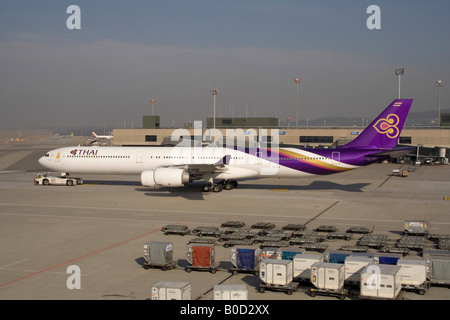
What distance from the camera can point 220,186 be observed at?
151 feet

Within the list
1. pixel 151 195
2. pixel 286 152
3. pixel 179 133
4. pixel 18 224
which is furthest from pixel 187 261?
pixel 179 133

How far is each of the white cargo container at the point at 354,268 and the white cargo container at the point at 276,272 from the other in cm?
227

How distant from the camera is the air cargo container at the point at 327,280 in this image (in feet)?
55.2

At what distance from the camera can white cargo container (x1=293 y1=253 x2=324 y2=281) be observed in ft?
59.9

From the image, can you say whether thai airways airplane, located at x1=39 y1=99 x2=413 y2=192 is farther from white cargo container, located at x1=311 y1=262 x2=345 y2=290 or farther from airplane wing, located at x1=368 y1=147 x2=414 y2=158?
white cargo container, located at x1=311 y1=262 x2=345 y2=290

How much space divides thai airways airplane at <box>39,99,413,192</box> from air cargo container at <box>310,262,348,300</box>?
80.6 feet

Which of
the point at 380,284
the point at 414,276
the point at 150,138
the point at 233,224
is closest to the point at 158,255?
the point at 380,284

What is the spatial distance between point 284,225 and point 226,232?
16.1 ft

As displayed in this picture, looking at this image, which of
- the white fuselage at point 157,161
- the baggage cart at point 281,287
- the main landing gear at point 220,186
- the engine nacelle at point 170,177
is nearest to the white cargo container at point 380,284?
the baggage cart at point 281,287

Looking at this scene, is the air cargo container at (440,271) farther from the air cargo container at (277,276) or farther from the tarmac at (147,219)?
the air cargo container at (277,276)

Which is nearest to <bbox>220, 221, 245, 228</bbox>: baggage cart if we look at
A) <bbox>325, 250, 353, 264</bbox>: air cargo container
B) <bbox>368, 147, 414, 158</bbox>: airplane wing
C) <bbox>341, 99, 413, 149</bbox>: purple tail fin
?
<bbox>325, 250, 353, 264</bbox>: air cargo container

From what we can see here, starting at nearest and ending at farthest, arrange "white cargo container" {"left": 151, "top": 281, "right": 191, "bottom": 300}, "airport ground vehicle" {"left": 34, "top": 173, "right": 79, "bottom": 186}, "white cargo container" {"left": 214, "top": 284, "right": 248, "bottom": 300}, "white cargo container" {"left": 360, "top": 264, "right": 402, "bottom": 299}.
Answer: "white cargo container" {"left": 214, "top": 284, "right": 248, "bottom": 300} → "white cargo container" {"left": 151, "top": 281, "right": 191, "bottom": 300} → "white cargo container" {"left": 360, "top": 264, "right": 402, "bottom": 299} → "airport ground vehicle" {"left": 34, "top": 173, "right": 79, "bottom": 186}
